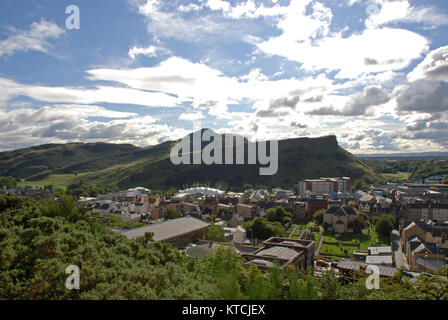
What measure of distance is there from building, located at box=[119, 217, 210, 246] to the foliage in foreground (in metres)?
15.7

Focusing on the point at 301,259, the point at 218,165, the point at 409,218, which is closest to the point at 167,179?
the point at 218,165

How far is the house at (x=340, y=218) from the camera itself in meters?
63.0

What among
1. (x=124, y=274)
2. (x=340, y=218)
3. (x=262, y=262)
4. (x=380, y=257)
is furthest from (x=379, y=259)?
(x=124, y=274)

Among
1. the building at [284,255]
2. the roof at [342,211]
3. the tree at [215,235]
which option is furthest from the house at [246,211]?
the building at [284,255]

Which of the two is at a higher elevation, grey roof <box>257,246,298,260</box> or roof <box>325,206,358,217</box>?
grey roof <box>257,246,298,260</box>

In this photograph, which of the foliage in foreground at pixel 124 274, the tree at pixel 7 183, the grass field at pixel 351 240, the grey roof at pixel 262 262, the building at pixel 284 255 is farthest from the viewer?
the tree at pixel 7 183

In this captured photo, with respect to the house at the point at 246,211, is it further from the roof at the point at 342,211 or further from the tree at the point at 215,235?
the tree at the point at 215,235

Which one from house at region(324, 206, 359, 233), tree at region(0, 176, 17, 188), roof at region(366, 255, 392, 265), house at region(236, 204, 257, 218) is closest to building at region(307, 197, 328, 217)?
house at region(324, 206, 359, 233)

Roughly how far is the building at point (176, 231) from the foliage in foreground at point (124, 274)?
1572 cm

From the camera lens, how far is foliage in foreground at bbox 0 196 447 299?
10367 mm

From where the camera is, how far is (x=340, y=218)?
63656 mm

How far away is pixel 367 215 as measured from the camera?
7512 centimetres

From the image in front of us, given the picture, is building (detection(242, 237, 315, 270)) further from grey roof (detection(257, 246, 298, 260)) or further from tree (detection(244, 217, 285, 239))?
tree (detection(244, 217, 285, 239))
